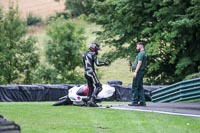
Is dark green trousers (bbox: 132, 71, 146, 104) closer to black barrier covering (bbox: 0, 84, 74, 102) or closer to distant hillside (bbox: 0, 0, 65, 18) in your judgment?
black barrier covering (bbox: 0, 84, 74, 102)

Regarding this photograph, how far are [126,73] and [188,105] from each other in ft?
112

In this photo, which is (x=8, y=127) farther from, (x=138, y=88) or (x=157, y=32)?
(x=157, y=32)

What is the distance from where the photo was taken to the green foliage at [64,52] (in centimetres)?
4194

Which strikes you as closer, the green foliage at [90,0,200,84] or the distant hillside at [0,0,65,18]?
the green foliage at [90,0,200,84]

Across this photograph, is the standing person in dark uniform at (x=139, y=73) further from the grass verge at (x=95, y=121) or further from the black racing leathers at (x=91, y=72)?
the grass verge at (x=95, y=121)

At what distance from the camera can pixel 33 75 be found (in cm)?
4262

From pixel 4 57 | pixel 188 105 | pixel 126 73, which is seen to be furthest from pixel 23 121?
pixel 126 73

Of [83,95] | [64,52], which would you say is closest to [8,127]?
[83,95]

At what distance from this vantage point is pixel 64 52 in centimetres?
4222

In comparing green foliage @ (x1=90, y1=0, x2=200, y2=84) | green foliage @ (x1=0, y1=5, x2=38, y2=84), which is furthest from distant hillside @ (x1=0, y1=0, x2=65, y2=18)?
green foliage @ (x1=90, y1=0, x2=200, y2=84)

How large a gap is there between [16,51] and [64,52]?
3573mm

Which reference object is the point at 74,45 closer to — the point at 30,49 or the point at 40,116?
the point at 30,49

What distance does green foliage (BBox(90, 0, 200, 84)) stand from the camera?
29.2 metres

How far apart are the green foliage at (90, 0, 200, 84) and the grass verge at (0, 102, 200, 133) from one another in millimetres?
14141
